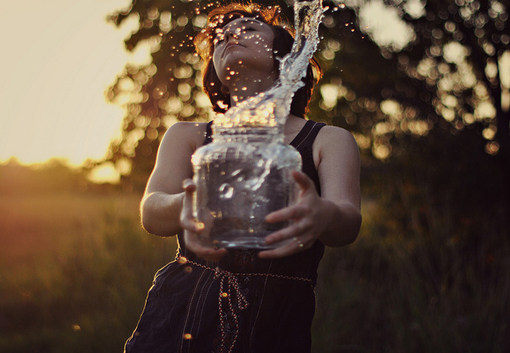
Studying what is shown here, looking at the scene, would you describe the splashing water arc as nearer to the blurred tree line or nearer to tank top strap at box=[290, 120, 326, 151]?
tank top strap at box=[290, 120, 326, 151]

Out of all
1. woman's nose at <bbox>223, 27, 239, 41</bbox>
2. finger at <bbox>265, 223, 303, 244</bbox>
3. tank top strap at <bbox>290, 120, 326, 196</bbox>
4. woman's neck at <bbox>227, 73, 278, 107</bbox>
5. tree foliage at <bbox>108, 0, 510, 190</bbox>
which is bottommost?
finger at <bbox>265, 223, 303, 244</bbox>

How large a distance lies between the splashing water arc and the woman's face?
111 mm

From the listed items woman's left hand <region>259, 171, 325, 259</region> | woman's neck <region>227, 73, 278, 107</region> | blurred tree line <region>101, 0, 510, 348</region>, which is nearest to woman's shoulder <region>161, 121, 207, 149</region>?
woman's neck <region>227, 73, 278, 107</region>

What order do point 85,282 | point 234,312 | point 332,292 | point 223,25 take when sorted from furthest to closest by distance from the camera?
point 85,282 → point 332,292 → point 223,25 → point 234,312

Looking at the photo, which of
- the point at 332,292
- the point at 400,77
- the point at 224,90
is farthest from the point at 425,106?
the point at 224,90

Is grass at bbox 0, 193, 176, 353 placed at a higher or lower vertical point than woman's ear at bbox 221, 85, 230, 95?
lower

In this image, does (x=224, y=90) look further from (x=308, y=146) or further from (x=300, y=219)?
(x=300, y=219)

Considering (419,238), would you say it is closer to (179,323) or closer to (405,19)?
(405,19)

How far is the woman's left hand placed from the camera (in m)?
0.95

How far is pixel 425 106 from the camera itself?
4.43m

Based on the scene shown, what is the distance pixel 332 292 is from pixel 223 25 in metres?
3.00

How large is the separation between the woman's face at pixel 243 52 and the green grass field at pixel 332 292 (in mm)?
2522

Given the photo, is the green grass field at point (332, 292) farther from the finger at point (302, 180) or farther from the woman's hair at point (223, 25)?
the finger at point (302, 180)

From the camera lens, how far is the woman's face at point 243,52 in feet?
5.29
